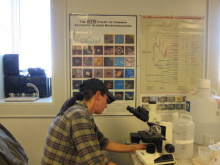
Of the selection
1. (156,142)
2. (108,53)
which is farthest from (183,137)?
(108,53)

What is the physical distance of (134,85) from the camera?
1.72 meters

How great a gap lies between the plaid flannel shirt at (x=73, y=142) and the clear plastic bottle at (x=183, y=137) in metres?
0.56

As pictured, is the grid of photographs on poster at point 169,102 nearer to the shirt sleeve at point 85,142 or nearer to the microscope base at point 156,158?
the microscope base at point 156,158

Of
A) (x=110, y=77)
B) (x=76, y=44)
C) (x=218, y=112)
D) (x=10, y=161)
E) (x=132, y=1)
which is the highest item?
(x=132, y=1)

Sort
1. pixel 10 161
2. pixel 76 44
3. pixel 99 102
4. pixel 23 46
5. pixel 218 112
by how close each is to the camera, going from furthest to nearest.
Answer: pixel 23 46 < pixel 76 44 < pixel 218 112 < pixel 99 102 < pixel 10 161

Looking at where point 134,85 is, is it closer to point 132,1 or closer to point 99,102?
point 99,102

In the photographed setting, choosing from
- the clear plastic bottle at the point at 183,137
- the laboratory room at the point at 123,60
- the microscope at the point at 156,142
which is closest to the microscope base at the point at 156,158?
the microscope at the point at 156,142

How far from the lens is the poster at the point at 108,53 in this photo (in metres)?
1.67

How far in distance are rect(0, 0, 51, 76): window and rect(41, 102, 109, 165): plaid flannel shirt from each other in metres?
1.11

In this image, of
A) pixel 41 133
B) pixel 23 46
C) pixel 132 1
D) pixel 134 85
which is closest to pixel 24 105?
pixel 41 133

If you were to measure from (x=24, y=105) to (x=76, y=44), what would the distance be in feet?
2.64

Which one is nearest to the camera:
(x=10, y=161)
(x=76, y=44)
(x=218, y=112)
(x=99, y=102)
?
(x=10, y=161)

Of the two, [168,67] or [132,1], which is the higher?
[132,1]

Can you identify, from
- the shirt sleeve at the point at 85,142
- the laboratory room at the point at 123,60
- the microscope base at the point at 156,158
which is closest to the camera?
the shirt sleeve at the point at 85,142
